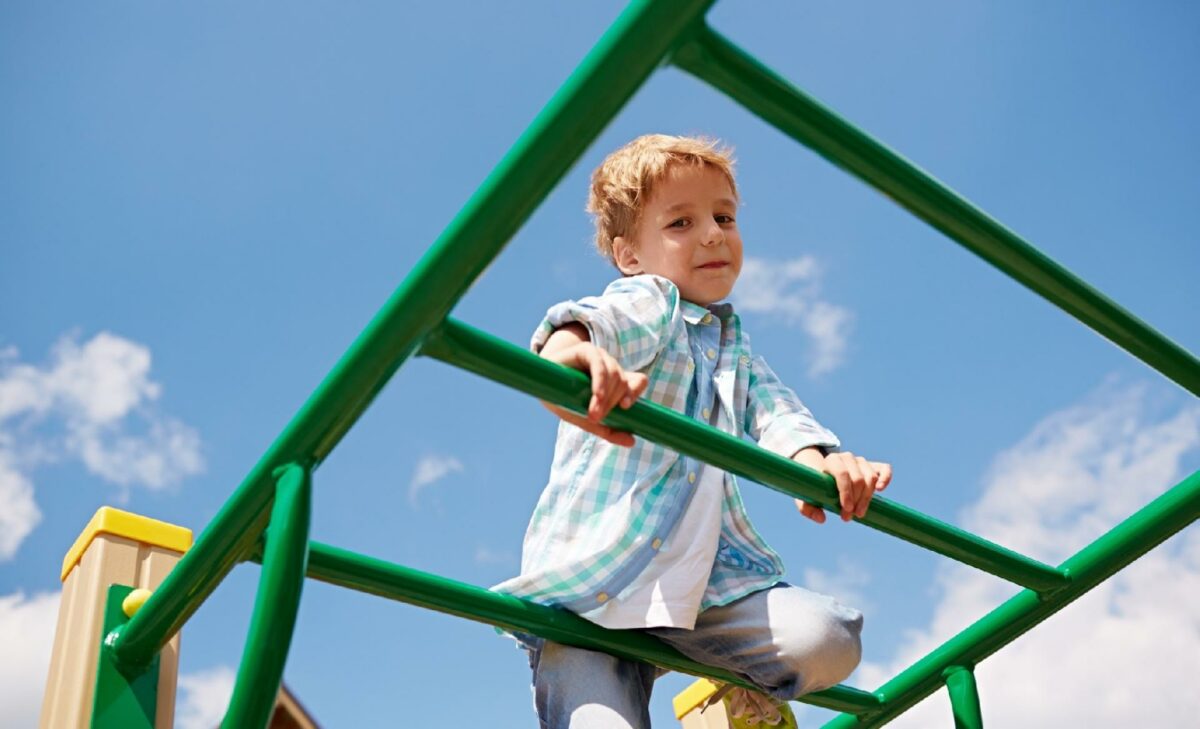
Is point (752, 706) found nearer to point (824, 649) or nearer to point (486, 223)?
point (824, 649)

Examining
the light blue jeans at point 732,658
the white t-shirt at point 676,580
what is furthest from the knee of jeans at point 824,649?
the white t-shirt at point 676,580

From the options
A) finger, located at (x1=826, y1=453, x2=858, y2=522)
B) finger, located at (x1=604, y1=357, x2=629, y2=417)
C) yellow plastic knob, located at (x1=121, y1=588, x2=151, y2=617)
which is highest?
finger, located at (x1=826, y1=453, x2=858, y2=522)

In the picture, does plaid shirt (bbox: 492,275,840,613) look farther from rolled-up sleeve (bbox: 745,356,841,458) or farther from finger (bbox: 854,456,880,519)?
finger (bbox: 854,456,880,519)

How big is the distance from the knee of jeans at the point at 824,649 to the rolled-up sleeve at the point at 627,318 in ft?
1.11

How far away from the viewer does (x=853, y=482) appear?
1226 millimetres

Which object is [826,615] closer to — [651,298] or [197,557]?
[651,298]

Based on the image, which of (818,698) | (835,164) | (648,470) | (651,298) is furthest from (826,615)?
(835,164)

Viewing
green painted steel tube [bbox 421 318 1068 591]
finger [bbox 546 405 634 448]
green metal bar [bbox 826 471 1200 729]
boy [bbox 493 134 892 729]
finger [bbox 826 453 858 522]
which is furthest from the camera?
green metal bar [bbox 826 471 1200 729]

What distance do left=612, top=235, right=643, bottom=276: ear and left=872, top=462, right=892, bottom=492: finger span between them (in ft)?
1.71

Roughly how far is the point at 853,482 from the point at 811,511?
11cm

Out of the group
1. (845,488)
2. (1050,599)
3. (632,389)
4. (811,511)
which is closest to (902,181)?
(632,389)

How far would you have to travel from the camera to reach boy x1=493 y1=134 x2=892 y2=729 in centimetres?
132

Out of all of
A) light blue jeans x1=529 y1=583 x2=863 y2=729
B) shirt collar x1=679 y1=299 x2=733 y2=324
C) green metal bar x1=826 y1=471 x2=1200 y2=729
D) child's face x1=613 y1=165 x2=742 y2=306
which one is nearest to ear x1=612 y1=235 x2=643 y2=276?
child's face x1=613 y1=165 x2=742 y2=306

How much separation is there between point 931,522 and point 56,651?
0.84 meters
